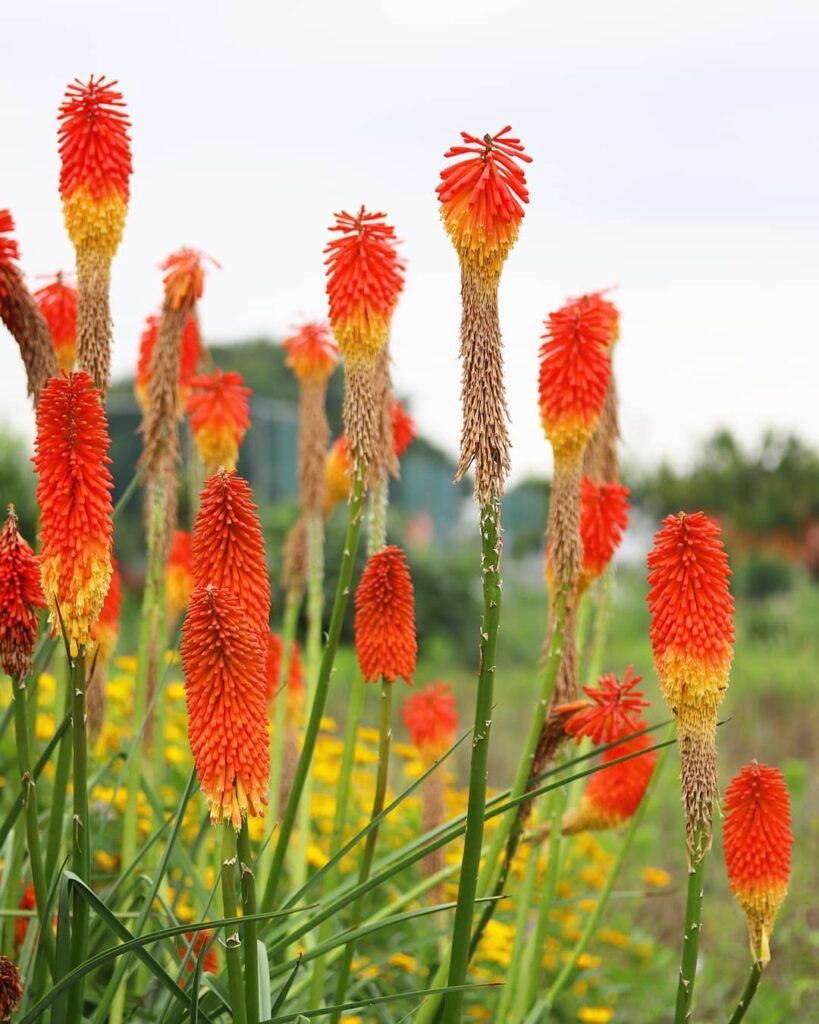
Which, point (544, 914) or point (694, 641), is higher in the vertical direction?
point (694, 641)

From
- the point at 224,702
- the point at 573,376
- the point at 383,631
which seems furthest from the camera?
the point at 573,376

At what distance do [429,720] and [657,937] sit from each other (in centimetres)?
347

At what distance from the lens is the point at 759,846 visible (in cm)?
314

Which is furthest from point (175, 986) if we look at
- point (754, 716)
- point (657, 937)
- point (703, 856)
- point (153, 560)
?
point (754, 716)

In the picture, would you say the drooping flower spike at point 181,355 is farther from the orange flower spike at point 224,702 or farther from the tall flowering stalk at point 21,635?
the orange flower spike at point 224,702

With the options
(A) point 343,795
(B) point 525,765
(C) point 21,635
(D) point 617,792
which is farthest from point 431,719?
(C) point 21,635

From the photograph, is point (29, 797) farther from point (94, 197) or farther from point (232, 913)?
point (94, 197)

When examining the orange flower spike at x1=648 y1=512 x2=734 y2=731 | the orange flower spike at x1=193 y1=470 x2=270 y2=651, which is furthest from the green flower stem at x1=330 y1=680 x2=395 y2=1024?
the orange flower spike at x1=193 y1=470 x2=270 y2=651

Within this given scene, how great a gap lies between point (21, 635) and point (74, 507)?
378 millimetres

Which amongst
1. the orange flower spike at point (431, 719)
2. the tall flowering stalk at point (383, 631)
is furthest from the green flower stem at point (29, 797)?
the orange flower spike at point (431, 719)

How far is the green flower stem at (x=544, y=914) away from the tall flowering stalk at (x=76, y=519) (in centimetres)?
166

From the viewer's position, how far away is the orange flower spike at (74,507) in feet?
8.33

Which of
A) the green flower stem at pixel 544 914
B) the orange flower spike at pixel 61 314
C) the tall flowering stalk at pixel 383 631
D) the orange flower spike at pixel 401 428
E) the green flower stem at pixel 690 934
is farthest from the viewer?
the orange flower spike at pixel 401 428

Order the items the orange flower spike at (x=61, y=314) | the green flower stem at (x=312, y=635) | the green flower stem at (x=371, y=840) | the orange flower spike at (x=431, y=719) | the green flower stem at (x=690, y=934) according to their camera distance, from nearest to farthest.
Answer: the green flower stem at (x=690, y=934)
the green flower stem at (x=371, y=840)
the orange flower spike at (x=61, y=314)
the green flower stem at (x=312, y=635)
the orange flower spike at (x=431, y=719)
